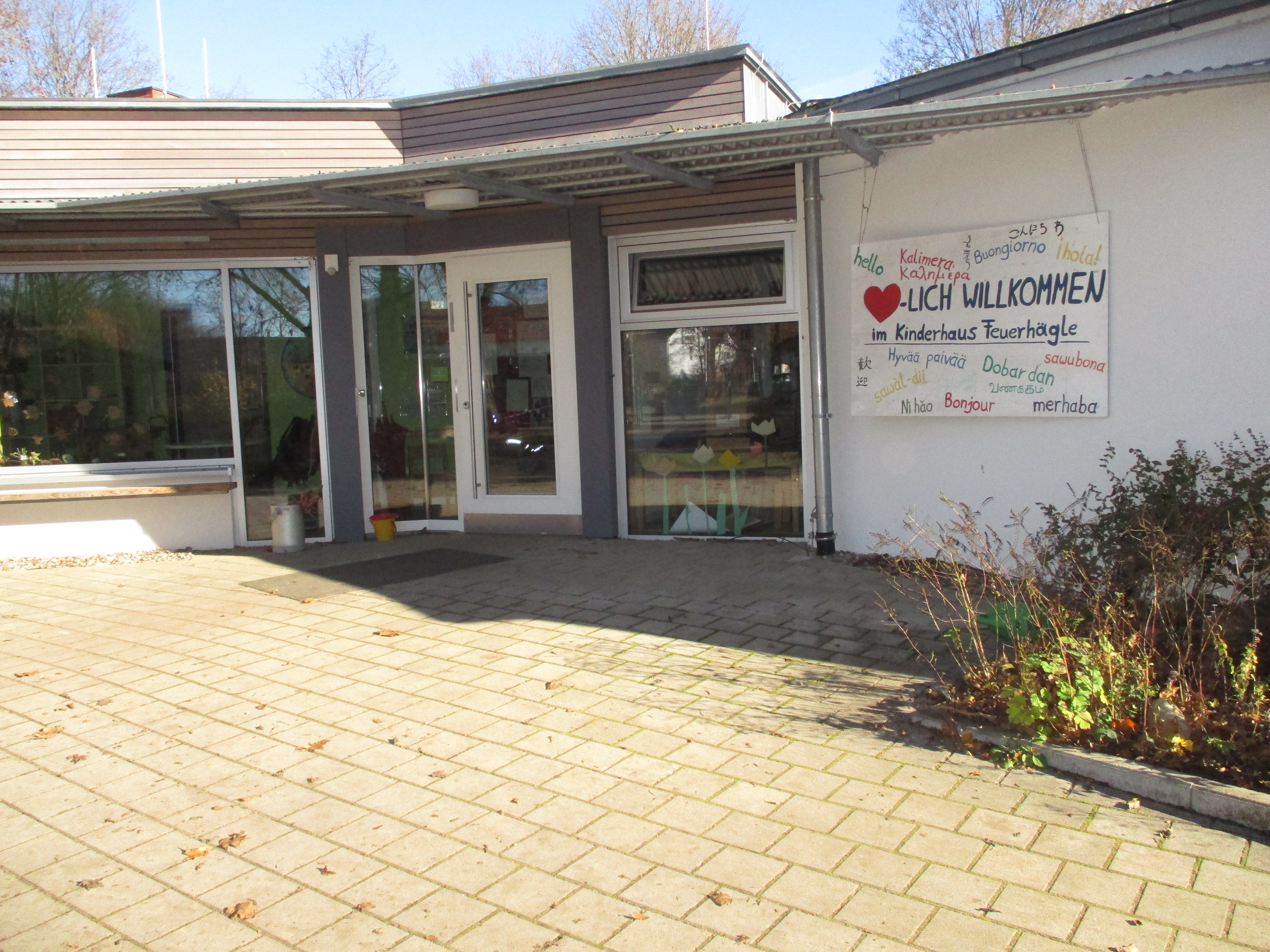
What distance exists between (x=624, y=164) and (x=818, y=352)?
2.13 metres

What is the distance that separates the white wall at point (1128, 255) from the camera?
20.2 feet

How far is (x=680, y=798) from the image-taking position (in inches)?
159

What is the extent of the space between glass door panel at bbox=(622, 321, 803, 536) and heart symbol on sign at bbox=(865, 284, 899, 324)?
2.77ft

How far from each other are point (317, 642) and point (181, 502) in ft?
13.7

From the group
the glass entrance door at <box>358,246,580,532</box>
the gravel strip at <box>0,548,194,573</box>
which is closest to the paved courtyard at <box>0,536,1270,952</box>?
the gravel strip at <box>0,548,194,573</box>

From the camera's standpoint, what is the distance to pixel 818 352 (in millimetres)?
8219

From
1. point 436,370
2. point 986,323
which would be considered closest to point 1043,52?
point 986,323

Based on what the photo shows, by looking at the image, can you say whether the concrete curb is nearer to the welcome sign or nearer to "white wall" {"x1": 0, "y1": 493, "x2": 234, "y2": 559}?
the welcome sign

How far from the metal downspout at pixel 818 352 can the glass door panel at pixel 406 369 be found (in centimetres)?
363

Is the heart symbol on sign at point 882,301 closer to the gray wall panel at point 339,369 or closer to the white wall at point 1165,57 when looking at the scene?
the white wall at point 1165,57

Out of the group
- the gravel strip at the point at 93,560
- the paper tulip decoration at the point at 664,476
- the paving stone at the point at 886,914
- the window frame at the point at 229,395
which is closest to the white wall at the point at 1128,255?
the paper tulip decoration at the point at 664,476

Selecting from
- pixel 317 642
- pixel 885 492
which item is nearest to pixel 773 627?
pixel 885 492

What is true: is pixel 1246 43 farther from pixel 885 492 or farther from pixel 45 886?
pixel 45 886

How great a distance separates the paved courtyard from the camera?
3180mm
